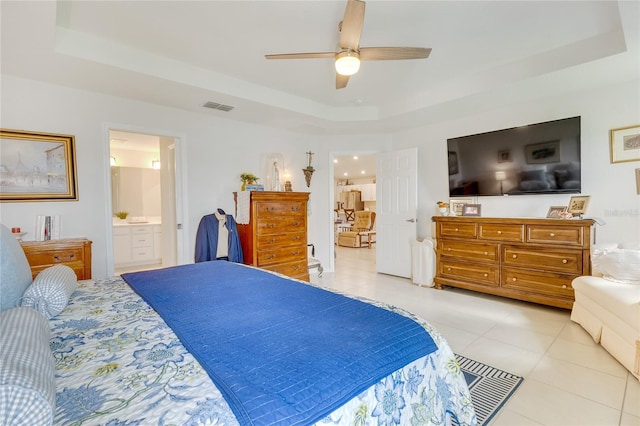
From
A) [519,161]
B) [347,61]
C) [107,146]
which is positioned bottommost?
[519,161]

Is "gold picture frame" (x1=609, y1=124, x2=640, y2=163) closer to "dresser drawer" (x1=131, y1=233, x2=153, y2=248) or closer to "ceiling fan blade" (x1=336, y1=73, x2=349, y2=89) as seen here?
"ceiling fan blade" (x1=336, y1=73, x2=349, y2=89)

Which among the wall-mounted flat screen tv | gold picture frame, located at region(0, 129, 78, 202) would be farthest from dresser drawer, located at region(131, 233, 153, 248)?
the wall-mounted flat screen tv

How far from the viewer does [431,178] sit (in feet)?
15.5

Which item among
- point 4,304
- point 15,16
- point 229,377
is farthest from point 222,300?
point 15,16

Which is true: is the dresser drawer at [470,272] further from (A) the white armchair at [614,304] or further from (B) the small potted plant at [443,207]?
(A) the white armchair at [614,304]

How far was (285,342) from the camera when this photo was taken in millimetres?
1035

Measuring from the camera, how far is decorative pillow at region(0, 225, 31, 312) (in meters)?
1.23

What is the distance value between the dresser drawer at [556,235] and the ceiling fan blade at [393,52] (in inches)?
91.5

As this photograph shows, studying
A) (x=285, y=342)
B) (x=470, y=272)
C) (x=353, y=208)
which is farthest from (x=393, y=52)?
(x=353, y=208)

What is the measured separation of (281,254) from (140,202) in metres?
4.43

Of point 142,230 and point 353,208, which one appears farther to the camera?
point 353,208

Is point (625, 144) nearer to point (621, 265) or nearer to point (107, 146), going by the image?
point (621, 265)

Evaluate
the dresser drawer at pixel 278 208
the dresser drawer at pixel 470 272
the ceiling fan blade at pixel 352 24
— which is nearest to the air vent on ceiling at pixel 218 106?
the dresser drawer at pixel 278 208

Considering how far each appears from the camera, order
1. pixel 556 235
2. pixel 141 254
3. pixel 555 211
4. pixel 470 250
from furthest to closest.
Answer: pixel 141 254, pixel 470 250, pixel 555 211, pixel 556 235
